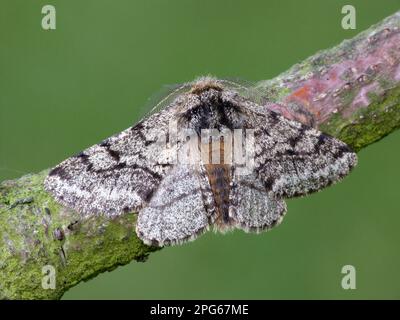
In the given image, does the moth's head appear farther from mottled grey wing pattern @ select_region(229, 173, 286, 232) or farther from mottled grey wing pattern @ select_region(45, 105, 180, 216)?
mottled grey wing pattern @ select_region(229, 173, 286, 232)

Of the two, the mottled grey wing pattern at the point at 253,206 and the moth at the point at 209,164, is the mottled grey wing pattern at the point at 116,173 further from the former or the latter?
the mottled grey wing pattern at the point at 253,206

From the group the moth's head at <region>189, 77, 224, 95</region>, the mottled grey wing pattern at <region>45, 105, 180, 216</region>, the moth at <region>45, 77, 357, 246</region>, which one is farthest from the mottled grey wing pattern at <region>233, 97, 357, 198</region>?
the mottled grey wing pattern at <region>45, 105, 180, 216</region>

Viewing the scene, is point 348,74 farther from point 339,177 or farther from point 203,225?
point 203,225

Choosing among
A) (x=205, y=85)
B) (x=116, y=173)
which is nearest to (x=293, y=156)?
(x=205, y=85)

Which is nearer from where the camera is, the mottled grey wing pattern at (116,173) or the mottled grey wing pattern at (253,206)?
the mottled grey wing pattern at (116,173)

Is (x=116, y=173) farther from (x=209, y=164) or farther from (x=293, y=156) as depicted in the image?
(x=293, y=156)

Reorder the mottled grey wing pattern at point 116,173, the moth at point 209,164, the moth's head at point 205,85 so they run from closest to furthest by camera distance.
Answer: the mottled grey wing pattern at point 116,173, the moth at point 209,164, the moth's head at point 205,85

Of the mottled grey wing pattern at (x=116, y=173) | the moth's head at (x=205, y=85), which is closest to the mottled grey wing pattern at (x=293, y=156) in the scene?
the moth's head at (x=205, y=85)

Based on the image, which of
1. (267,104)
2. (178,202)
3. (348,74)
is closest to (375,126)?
(348,74)
